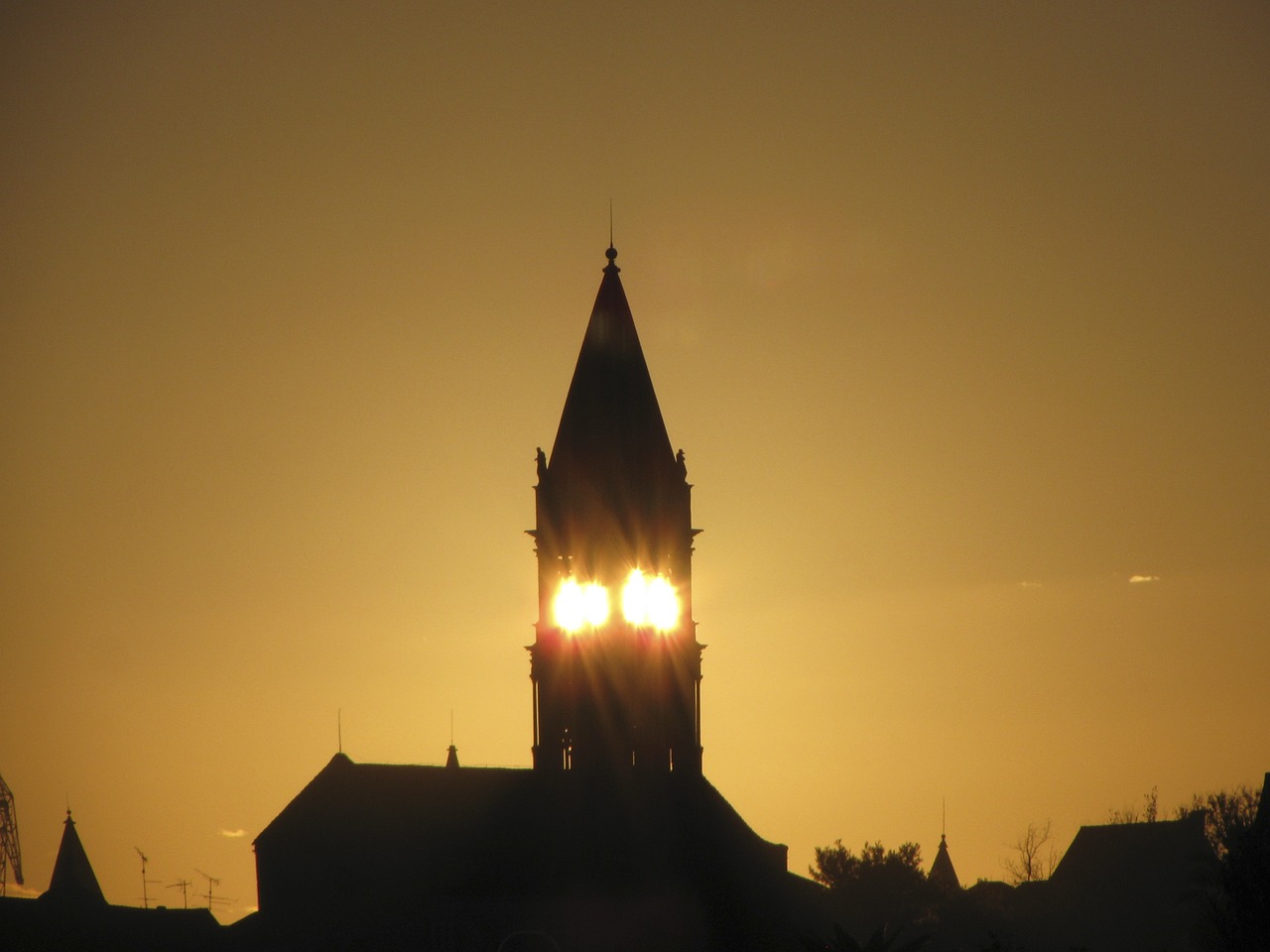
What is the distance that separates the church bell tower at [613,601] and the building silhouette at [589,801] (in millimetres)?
49

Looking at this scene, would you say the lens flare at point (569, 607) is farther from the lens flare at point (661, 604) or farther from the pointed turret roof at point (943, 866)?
the pointed turret roof at point (943, 866)

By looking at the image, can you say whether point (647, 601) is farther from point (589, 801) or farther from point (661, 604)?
point (589, 801)

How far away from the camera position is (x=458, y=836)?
70125mm

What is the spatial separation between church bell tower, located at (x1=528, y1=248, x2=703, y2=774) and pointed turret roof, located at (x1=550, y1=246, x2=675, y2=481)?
0.04 metres

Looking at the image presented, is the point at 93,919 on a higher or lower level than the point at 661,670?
lower

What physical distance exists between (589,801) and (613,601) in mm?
6166

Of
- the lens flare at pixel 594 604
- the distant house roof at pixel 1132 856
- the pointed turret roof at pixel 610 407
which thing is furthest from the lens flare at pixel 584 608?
the distant house roof at pixel 1132 856

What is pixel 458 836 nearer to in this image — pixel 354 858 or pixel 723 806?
pixel 354 858

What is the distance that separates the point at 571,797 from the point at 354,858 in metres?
10.7

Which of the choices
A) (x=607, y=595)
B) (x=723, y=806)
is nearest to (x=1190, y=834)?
(x=723, y=806)

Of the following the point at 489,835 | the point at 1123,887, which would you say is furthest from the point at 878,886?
the point at 489,835

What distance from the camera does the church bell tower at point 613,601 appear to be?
62.5 metres

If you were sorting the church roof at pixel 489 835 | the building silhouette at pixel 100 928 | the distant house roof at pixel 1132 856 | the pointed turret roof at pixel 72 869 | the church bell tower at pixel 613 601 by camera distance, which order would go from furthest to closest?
the distant house roof at pixel 1132 856, the pointed turret roof at pixel 72 869, the building silhouette at pixel 100 928, the church roof at pixel 489 835, the church bell tower at pixel 613 601

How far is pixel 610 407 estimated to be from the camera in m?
63.8
